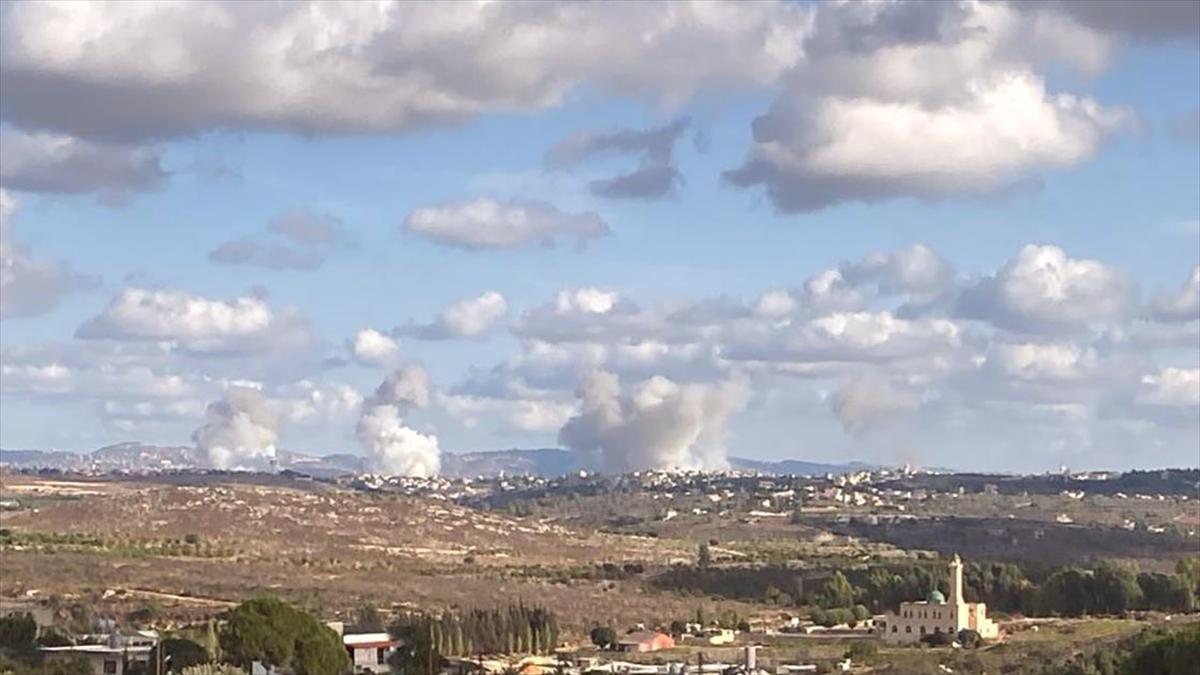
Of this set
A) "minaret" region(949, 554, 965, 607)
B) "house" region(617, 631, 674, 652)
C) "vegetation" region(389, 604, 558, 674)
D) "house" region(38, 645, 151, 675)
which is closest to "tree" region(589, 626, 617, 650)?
"house" region(617, 631, 674, 652)

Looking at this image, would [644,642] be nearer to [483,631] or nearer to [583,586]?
[483,631]

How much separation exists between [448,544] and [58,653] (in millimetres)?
106564

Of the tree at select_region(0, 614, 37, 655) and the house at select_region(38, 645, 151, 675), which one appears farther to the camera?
the tree at select_region(0, 614, 37, 655)

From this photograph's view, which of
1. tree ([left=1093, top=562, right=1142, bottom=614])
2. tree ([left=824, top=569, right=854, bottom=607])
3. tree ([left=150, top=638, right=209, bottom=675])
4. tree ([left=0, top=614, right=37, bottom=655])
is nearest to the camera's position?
tree ([left=150, top=638, right=209, bottom=675])

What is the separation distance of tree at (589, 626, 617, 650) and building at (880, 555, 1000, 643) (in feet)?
49.9

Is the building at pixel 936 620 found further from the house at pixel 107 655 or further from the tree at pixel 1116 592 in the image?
the house at pixel 107 655

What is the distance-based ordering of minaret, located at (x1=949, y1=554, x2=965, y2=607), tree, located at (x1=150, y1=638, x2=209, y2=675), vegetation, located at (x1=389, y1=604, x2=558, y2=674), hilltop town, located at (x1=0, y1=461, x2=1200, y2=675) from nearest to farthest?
tree, located at (x1=150, y1=638, x2=209, y2=675) < vegetation, located at (x1=389, y1=604, x2=558, y2=674) < hilltop town, located at (x1=0, y1=461, x2=1200, y2=675) < minaret, located at (x1=949, y1=554, x2=965, y2=607)

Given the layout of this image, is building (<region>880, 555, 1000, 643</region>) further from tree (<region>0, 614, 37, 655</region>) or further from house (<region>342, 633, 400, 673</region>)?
tree (<region>0, 614, 37, 655</region>)

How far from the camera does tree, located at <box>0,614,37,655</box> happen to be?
Result: 245ft

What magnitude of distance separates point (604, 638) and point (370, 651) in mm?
22048

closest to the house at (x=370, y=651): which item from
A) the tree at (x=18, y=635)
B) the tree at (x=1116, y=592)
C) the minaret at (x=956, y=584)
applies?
the tree at (x=18, y=635)

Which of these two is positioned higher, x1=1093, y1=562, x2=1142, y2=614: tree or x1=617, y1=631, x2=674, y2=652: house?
x1=1093, y1=562, x2=1142, y2=614: tree

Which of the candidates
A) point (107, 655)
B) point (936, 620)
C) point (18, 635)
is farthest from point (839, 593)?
point (107, 655)

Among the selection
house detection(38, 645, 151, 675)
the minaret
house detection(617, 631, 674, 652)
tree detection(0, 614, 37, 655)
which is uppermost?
the minaret
